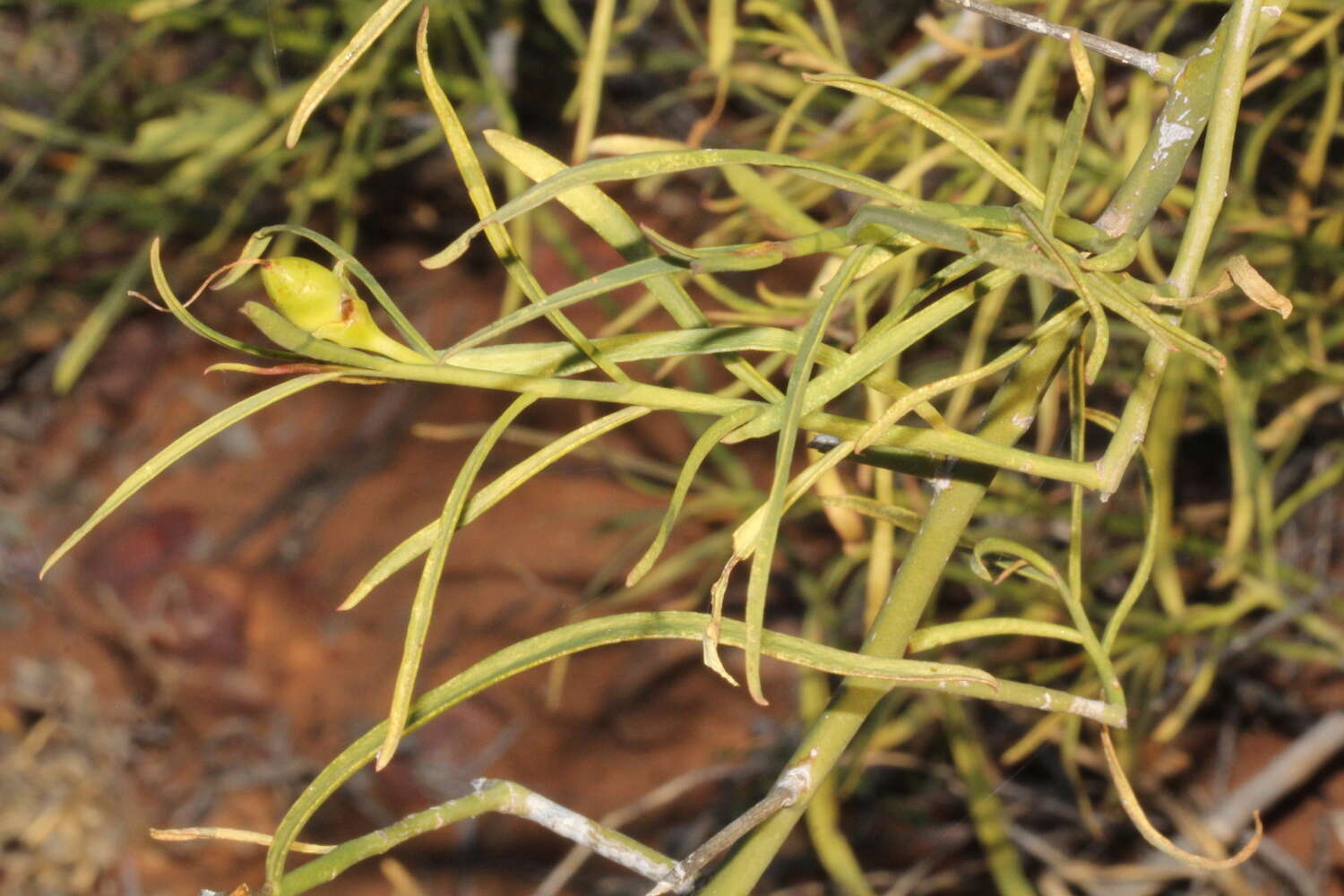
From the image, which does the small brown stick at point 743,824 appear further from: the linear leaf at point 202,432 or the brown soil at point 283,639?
the brown soil at point 283,639

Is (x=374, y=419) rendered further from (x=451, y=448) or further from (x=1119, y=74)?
(x=1119, y=74)

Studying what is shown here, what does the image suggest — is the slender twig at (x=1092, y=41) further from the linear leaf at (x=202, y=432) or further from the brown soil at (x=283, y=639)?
the brown soil at (x=283, y=639)

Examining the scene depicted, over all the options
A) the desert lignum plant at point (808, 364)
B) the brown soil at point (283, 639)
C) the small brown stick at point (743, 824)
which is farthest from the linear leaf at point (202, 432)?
the brown soil at point (283, 639)

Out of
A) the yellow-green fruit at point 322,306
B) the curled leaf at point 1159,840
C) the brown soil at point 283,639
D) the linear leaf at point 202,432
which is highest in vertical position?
the yellow-green fruit at point 322,306

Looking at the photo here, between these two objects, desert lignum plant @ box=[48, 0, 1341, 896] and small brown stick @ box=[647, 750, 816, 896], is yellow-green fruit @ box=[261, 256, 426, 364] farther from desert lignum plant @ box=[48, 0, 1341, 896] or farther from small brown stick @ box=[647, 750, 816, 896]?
small brown stick @ box=[647, 750, 816, 896]

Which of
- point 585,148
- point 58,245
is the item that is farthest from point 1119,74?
point 58,245

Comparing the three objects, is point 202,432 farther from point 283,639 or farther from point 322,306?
point 283,639

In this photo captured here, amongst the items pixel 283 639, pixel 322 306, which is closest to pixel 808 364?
pixel 322 306

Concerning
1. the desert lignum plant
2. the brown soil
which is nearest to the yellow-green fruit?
the desert lignum plant

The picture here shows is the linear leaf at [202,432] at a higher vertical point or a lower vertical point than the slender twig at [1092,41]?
lower

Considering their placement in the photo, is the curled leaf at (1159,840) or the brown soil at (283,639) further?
the brown soil at (283,639)
